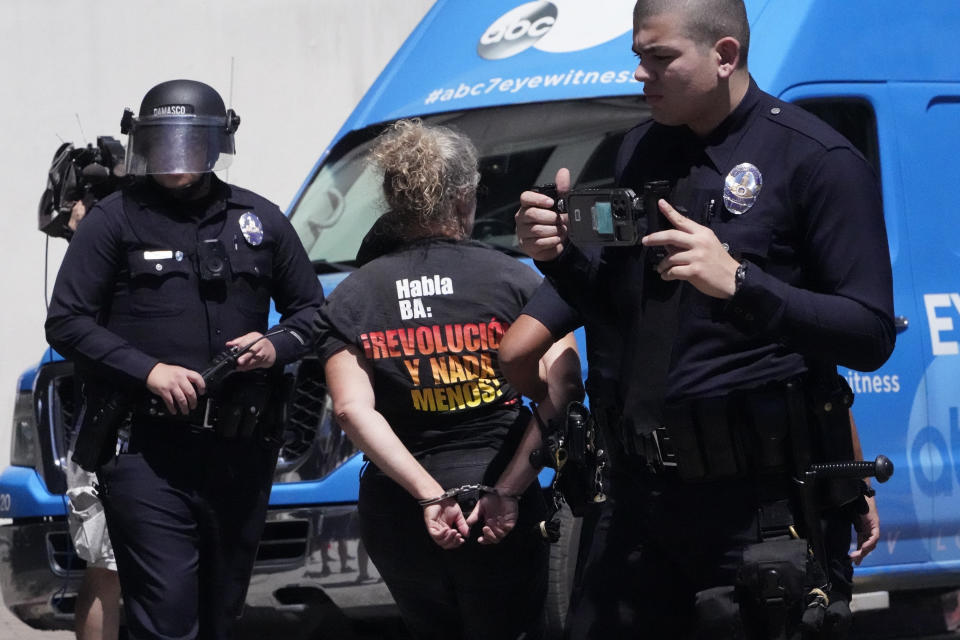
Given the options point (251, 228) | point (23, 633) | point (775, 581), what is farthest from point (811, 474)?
point (23, 633)

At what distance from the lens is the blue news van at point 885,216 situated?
5.29 m

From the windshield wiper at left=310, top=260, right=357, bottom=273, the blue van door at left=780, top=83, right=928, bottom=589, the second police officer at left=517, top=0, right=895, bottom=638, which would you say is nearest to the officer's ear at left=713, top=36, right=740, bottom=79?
the second police officer at left=517, top=0, right=895, bottom=638

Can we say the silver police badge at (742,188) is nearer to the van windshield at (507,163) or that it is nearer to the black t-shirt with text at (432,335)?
the black t-shirt with text at (432,335)

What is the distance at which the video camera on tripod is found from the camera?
552 cm

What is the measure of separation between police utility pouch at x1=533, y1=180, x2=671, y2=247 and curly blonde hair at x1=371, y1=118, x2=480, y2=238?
0.83 meters

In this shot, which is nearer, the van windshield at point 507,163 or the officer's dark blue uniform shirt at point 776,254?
the officer's dark blue uniform shirt at point 776,254

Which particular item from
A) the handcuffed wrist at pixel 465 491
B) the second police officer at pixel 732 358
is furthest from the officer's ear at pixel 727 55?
the handcuffed wrist at pixel 465 491

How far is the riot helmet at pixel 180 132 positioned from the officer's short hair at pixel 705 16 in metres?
1.81

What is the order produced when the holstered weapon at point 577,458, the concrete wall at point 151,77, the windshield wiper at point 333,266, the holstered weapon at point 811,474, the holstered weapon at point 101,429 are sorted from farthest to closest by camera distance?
the concrete wall at point 151,77
the windshield wiper at point 333,266
the holstered weapon at point 101,429
the holstered weapon at point 577,458
the holstered weapon at point 811,474

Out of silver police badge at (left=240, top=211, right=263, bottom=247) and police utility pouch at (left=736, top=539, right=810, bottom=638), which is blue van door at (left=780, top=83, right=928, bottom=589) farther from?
police utility pouch at (left=736, top=539, right=810, bottom=638)

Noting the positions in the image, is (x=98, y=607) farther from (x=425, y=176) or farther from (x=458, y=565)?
(x=425, y=176)

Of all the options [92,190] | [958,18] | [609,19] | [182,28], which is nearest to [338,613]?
[92,190]

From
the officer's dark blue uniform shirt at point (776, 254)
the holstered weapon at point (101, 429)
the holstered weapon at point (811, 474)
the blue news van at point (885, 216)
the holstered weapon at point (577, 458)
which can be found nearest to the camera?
the officer's dark blue uniform shirt at point (776, 254)

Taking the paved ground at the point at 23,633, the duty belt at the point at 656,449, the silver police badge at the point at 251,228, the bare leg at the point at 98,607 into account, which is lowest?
the paved ground at the point at 23,633
